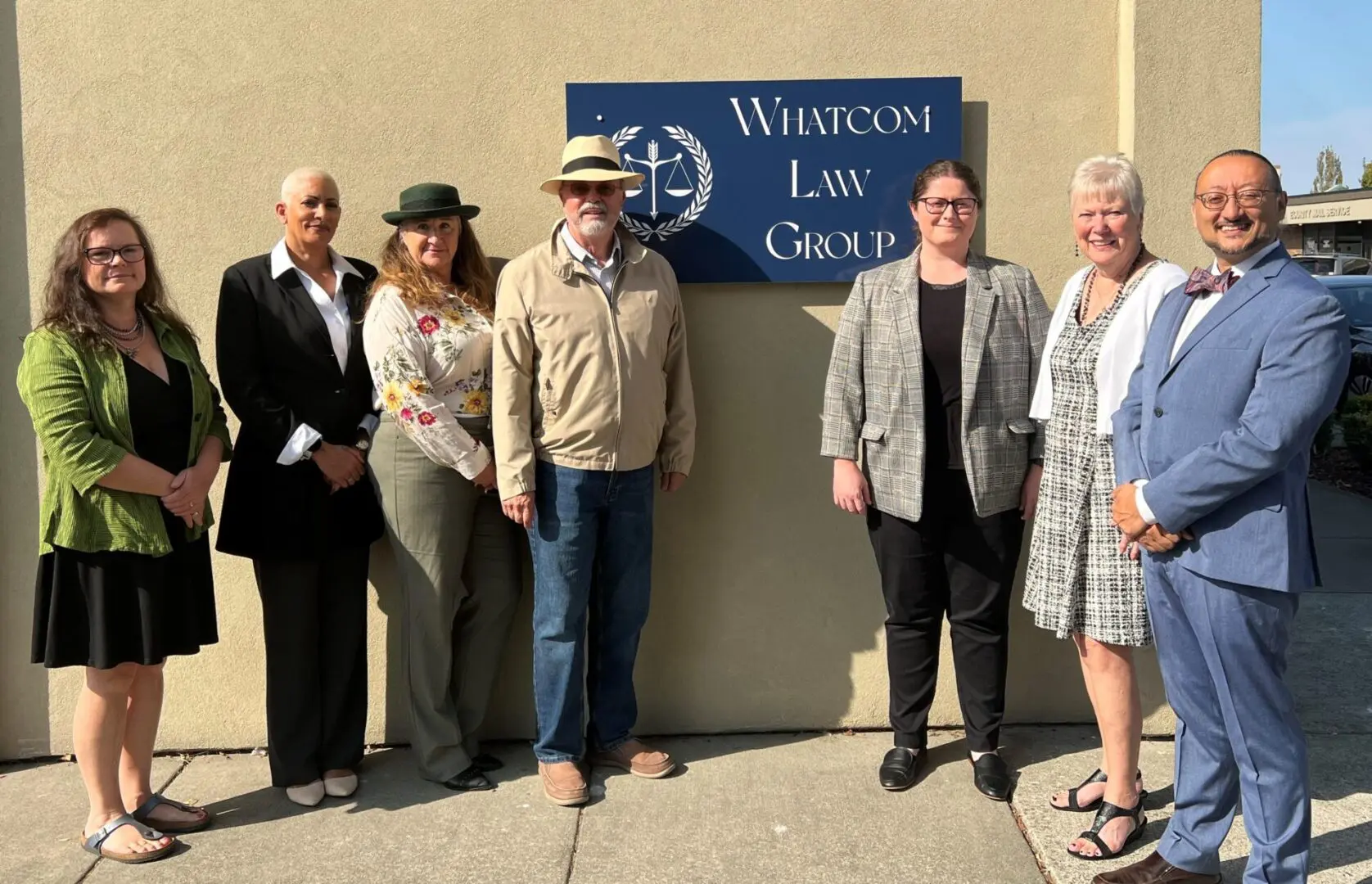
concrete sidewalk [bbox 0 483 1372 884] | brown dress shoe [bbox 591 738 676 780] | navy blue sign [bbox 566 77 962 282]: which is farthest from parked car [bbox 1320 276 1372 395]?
brown dress shoe [bbox 591 738 676 780]

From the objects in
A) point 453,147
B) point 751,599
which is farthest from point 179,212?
point 751,599

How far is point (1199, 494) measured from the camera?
99.9 inches

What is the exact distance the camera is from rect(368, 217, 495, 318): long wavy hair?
134 inches

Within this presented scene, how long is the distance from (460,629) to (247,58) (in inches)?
80.5

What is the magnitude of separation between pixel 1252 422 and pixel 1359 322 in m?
10.5

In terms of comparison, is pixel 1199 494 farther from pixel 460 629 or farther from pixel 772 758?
pixel 460 629

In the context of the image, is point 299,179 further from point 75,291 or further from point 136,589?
point 136,589

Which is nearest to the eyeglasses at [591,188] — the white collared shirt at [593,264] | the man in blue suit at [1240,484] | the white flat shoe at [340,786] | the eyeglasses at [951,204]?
the white collared shirt at [593,264]

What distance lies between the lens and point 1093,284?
318 cm

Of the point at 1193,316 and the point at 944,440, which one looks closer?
the point at 1193,316

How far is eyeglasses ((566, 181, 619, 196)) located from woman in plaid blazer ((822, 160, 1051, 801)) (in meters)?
0.83

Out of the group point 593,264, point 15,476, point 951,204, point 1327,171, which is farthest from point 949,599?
point 1327,171

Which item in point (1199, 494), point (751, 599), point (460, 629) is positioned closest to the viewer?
point (1199, 494)

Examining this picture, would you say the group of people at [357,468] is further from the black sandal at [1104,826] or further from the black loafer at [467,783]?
the black sandal at [1104,826]
